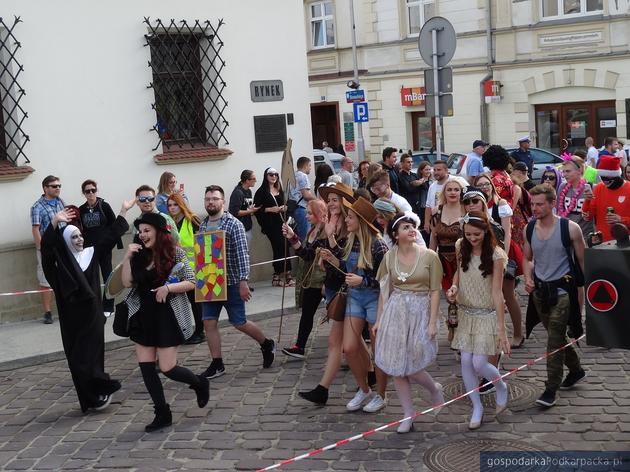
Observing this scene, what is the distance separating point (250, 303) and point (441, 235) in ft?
12.7

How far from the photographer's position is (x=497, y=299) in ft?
22.6

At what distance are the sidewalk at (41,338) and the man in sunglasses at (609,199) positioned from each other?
3.92 m

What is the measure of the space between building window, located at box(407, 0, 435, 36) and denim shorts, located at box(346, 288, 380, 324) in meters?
25.7

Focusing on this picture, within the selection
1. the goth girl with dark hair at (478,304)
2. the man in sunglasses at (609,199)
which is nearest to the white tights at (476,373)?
the goth girl with dark hair at (478,304)

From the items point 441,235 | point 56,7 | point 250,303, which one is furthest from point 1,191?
point 441,235

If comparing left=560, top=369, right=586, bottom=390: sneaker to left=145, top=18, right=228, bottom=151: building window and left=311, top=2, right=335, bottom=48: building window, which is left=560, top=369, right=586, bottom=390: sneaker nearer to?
left=145, top=18, right=228, bottom=151: building window

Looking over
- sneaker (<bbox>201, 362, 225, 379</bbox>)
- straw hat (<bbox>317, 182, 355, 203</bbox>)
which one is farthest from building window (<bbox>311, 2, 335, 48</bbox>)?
straw hat (<bbox>317, 182, 355, 203</bbox>)

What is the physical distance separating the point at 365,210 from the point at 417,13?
26.1 m

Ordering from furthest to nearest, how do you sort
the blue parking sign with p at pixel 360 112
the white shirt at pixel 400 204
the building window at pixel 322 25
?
the building window at pixel 322 25 → the blue parking sign with p at pixel 360 112 → the white shirt at pixel 400 204

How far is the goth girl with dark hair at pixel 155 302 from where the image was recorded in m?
7.29

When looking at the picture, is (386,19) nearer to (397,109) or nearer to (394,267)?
(397,109)

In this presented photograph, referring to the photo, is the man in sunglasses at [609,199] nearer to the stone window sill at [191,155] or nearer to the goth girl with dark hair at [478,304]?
the goth girl with dark hair at [478,304]

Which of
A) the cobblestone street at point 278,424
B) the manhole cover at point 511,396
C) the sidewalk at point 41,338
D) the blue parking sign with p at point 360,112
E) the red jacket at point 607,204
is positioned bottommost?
the cobblestone street at point 278,424

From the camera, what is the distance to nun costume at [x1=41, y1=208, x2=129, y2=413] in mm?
7879
